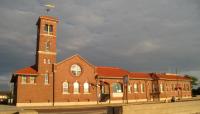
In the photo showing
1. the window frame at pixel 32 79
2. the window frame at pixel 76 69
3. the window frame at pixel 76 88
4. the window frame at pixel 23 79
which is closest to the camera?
the window frame at pixel 23 79

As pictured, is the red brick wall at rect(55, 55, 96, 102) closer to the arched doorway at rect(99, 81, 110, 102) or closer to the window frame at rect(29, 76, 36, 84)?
the arched doorway at rect(99, 81, 110, 102)

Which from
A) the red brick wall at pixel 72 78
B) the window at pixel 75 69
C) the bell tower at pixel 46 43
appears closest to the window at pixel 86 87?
the red brick wall at pixel 72 78

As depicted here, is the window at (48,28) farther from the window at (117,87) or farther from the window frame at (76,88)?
the window at (117,87)

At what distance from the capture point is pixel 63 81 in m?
58.1

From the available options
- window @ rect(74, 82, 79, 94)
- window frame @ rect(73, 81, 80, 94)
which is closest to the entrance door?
window frame @ rect(73, 81, 80, 94)

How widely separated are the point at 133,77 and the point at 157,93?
989 cm

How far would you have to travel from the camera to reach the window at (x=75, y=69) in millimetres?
59906

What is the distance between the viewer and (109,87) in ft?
213

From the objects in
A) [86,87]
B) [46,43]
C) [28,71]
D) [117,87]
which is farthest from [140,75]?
[28,71]

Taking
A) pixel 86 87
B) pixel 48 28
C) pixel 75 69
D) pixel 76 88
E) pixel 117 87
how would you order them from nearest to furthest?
pixel 48 28 → pixel 76 88 → pixel 75 69 → pixel 86 87 → pixel 117 87

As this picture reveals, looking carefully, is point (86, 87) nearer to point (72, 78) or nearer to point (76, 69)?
point (72, 78)

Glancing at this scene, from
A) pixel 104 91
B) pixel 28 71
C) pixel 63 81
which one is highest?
pixel 28 71

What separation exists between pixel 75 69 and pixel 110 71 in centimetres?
1178

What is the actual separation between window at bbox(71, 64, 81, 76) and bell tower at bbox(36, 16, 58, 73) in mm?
4500
